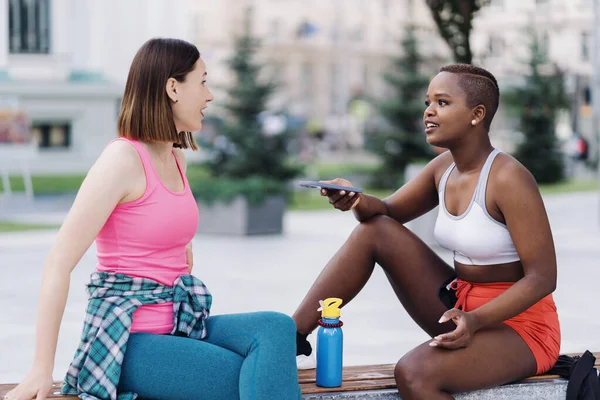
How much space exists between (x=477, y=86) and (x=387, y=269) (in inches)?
30.1

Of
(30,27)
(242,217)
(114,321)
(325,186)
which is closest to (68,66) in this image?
(30,27)

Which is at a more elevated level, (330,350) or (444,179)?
(444,179)

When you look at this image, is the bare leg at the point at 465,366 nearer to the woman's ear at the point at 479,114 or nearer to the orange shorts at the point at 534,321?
the orange shorts at the point at 534,321

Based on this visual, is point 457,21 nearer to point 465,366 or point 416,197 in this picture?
point 416,197

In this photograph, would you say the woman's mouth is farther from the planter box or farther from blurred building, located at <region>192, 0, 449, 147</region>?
blurred building, located at <region>192, 0, 449, 147</region>

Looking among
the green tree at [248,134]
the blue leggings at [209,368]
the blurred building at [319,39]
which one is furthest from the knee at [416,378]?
the blurred building at [319,39]

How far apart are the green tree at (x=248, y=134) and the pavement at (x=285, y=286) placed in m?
4.22

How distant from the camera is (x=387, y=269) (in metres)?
3.82

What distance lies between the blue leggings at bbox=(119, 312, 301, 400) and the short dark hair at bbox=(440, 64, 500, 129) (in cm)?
110

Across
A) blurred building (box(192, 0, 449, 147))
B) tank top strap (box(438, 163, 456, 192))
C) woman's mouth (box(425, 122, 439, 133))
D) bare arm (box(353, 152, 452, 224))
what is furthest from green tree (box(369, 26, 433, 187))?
blurred building (box(192, 0, 449, 147))

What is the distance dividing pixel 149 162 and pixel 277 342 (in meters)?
0.69

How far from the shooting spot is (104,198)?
301cm

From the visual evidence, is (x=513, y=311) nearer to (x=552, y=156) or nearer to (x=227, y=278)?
(x=227, y=278)

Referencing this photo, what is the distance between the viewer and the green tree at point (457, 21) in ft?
32.2
